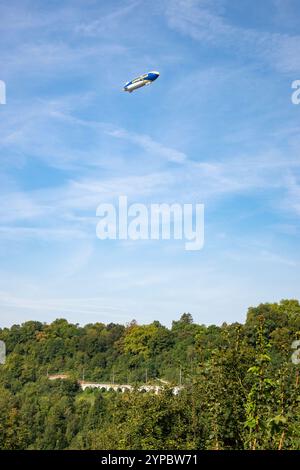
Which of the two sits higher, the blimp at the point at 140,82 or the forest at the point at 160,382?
the blimp at the point at 140,82

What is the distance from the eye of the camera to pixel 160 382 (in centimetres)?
3144

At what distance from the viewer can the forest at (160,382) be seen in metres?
9.62

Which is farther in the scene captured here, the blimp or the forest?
the blimp

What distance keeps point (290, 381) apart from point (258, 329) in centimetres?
214

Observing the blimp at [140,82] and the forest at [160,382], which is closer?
the forest at [160,382]

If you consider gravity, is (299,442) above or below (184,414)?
above

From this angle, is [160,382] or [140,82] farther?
[140,82]

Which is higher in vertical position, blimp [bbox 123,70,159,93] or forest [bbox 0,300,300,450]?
blimp [bbox 123,70,159,93]

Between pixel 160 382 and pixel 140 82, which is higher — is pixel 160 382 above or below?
below

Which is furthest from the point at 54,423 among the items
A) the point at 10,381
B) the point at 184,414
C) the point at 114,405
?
the point at 184,414

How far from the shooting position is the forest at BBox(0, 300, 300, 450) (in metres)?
9.62
